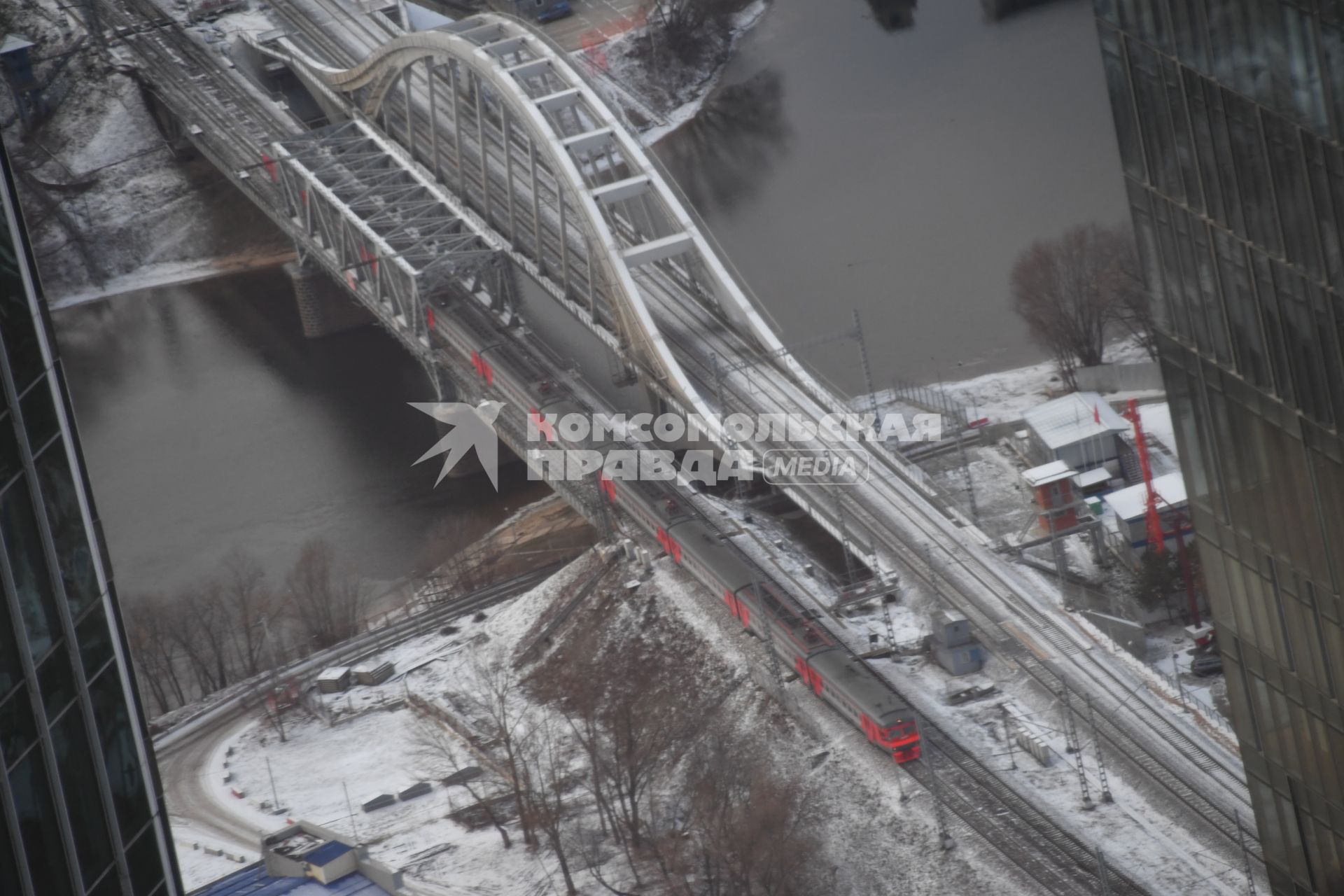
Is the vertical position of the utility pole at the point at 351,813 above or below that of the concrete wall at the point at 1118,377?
Result: below

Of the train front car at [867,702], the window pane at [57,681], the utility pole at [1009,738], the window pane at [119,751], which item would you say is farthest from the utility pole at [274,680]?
the window pane at [57,681]

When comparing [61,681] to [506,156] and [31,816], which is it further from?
[506,156]

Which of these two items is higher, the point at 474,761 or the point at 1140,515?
the point at 1140,515

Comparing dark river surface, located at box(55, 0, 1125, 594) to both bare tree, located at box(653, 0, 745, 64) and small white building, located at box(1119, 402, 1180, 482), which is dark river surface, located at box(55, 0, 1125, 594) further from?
small white building, located at box(1119, 402, 1180, 482)

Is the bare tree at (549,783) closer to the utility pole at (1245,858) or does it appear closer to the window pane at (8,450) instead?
the utility pole at (1245,858)

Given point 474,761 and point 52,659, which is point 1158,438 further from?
point 52,659

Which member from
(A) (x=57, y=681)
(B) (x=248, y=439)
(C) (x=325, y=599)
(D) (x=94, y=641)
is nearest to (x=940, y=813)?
(C) (x=325, y=599)

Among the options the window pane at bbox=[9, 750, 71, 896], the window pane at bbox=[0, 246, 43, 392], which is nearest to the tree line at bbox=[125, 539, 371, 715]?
the window pane at bbox=[9, 750, 71, 896]

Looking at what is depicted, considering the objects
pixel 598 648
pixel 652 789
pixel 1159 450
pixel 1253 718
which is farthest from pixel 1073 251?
pixel 1253 718
